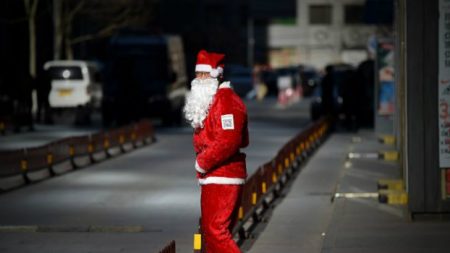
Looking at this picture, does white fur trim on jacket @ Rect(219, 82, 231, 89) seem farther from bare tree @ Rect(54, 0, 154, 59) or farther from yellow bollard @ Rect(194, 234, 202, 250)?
bare tree @ Rect(54, 0, 154, 59)

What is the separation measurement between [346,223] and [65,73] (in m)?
37.0

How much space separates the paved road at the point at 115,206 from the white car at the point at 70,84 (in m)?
17.4

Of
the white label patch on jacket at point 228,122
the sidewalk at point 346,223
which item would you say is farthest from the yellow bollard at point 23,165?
the white label patch on jacket at point 228,122

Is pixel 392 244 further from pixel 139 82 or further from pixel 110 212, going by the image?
pixel 139 82

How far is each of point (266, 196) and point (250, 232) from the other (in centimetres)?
316

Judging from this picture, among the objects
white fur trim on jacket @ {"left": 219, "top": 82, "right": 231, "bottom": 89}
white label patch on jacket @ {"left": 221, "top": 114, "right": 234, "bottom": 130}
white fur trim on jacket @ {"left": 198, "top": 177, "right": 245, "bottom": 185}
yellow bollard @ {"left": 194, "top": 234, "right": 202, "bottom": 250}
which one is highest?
white fur trim on jacket @ {"left": 219, "top": 82, "right": 231, "bottom": 89}

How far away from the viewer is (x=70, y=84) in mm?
52031

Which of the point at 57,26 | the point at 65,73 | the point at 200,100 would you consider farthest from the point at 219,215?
the point at 57,26

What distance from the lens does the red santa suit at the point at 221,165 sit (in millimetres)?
11391

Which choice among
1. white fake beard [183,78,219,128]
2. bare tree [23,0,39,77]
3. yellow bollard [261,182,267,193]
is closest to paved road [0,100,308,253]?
yellow bollard [261,182,267,193]

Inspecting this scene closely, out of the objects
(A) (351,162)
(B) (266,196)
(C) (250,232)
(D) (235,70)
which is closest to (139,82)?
(A) (351,162)

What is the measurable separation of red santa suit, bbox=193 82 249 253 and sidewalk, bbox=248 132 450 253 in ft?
8.11

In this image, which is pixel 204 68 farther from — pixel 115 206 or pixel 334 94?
pixel 334 94

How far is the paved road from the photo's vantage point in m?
16.3
